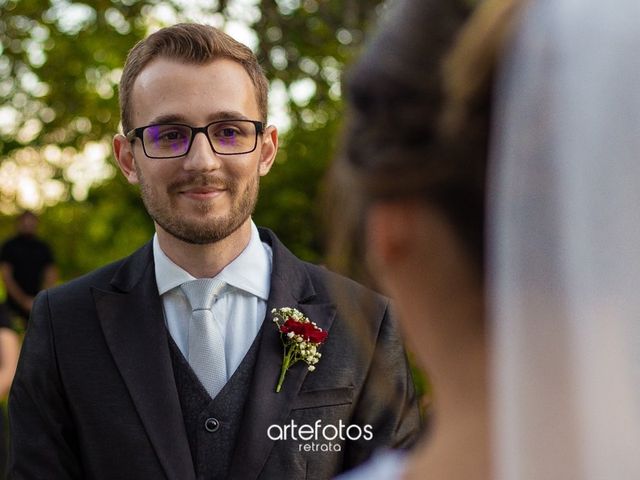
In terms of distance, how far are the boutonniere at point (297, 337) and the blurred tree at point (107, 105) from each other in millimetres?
6356

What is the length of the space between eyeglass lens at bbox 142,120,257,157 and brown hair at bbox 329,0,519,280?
6.43 feet

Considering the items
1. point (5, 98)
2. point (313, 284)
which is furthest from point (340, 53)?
point (313, 284)

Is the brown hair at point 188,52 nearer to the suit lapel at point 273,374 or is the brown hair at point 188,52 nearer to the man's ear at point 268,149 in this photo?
the man's ear at point 268,149

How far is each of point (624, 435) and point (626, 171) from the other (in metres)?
0.27

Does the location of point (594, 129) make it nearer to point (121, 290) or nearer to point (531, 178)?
point (531, 178)

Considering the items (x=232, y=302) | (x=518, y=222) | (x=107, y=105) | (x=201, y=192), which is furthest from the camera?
(x=107, y=105)

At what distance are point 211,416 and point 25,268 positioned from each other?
8494 mm

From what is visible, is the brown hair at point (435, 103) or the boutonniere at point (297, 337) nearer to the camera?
the brown hair at point (435, 103)

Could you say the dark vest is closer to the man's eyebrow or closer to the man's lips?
the man's lips

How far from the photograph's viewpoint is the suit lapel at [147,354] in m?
3.02

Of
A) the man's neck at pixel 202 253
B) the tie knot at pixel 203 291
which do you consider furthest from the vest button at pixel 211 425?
the man's neck at pixel 202 253

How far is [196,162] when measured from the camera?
123 inches

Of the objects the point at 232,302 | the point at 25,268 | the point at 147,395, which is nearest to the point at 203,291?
the point at 232,302

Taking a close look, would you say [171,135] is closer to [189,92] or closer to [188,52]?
[189,92]
